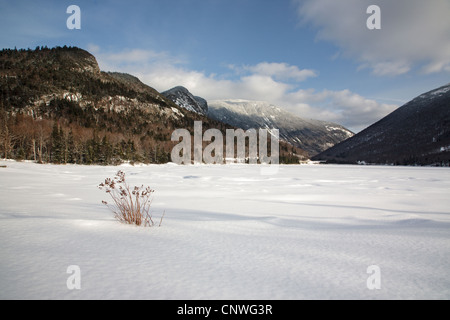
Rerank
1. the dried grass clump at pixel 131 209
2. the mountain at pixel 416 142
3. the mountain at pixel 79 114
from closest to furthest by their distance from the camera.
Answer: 1. the dried grass clump at pixel 131 209
2. the mountain at pixel 79 114
3. the mountain at pixel 416 142

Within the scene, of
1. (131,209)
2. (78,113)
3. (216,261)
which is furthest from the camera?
(78,113)

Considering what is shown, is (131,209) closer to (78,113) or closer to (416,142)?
(78,113)

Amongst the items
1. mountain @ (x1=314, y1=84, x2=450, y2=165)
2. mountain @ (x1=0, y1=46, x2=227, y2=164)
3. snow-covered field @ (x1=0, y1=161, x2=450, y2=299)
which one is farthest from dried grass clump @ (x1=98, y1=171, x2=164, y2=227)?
mountain @ (x1=314, y1=84, x2=450, y2=165)

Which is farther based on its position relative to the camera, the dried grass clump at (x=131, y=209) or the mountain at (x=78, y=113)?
the mountain at (x=78, y=113)

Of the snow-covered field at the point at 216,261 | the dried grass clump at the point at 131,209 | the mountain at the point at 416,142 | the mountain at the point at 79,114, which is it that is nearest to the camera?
the snow-covered field at the point at 216,261

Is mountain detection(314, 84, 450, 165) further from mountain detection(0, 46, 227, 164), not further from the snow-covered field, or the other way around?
the snow-covered field

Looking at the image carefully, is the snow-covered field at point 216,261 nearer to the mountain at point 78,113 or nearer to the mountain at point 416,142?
the mountain at point 78,113

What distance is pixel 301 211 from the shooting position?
276 inches

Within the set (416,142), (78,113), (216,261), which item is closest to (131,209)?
(216,261)

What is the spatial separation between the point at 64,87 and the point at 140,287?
15698cm

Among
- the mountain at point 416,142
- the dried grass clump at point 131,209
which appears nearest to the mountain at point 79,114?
the dried grass clump at point 131,209

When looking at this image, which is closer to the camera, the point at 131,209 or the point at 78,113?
the point at 131,209

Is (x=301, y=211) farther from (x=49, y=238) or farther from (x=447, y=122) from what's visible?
(x=447, y=122)

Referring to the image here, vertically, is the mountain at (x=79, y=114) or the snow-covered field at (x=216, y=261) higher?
the mountain at (x=79, y=114)
